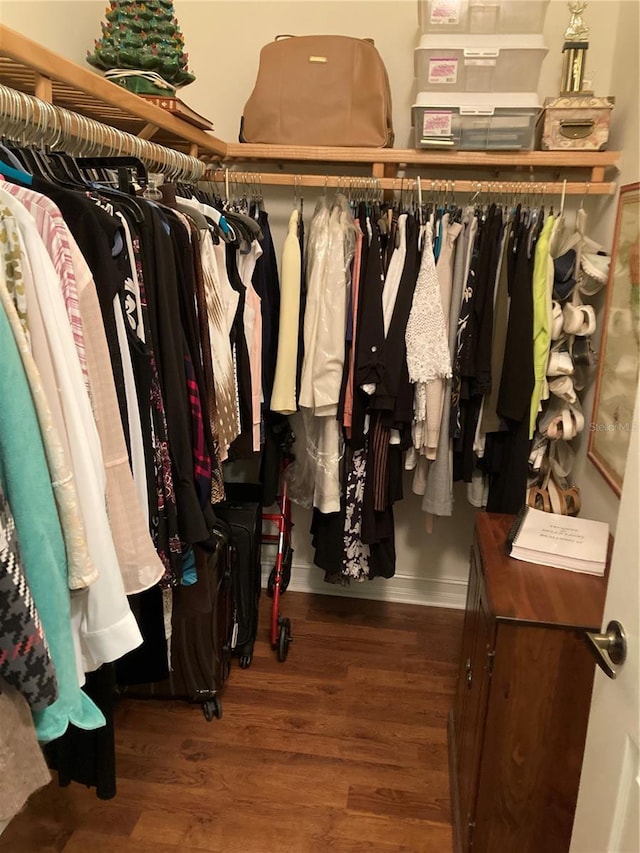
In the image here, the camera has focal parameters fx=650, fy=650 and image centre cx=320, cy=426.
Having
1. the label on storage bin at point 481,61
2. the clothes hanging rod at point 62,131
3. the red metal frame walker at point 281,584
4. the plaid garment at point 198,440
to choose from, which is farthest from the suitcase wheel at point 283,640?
the label on storage bin at point 481,61

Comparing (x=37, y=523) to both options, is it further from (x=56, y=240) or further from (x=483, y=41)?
(x=483, y=41)

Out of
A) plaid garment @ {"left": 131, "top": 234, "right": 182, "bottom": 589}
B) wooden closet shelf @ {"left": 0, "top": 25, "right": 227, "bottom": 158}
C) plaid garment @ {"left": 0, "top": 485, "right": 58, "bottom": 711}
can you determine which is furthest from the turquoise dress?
wooden closet shelf @ {"left": 0, "top": 25, "right": 227, "bottom": 158}

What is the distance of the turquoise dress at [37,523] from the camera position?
33.1 inches

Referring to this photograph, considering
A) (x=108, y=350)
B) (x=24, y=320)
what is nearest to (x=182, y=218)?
(x=108, y=350)

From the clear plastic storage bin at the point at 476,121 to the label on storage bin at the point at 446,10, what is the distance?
21cm

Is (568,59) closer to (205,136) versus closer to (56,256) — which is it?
(205,136)

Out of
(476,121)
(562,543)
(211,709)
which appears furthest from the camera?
(211,709)

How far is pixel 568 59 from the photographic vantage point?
2.13 metres

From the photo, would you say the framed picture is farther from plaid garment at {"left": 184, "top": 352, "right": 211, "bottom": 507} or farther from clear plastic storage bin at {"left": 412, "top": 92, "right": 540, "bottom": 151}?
plaid garment at {"left": 184, "top": 352, "right": 211, "bottom": 507}

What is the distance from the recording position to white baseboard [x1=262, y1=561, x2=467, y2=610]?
290 centimetres

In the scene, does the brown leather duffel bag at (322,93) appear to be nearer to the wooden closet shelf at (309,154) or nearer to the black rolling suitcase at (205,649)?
the wooden closet shelf at (309,154)

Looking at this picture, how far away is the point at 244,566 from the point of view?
2.40m

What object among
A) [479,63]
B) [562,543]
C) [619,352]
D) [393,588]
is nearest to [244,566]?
[393,588]

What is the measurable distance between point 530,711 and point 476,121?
1752 mm
